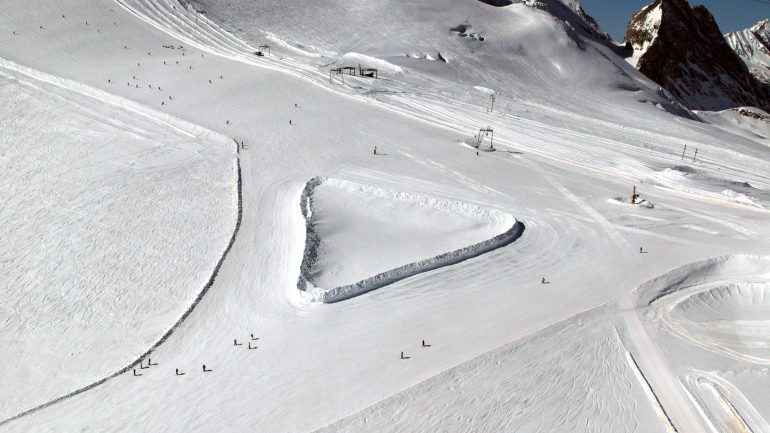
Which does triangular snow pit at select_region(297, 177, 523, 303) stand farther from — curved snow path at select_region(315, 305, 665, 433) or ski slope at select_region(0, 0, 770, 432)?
curved snow path at select_region(315, 305, 665, 433)

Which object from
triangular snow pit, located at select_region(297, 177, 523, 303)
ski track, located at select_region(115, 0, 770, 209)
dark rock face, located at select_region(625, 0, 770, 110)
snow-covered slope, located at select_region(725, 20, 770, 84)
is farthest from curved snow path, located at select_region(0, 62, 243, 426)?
snow-covered slope, located at select_region(725, 20, 770, 84)

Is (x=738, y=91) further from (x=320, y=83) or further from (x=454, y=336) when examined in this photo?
(x=454, y=336)

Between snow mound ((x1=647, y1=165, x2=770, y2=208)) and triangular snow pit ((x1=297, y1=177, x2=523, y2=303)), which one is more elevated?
snow mound ((x1=647, y1=165, x2=770, y2=208))

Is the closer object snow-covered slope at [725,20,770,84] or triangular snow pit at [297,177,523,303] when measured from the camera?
triangular snow pit at [297,177,523,303]

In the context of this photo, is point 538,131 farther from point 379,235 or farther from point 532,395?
point 532,395

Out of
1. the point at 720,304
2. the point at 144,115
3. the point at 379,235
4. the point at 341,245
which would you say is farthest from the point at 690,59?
the point at 341,245

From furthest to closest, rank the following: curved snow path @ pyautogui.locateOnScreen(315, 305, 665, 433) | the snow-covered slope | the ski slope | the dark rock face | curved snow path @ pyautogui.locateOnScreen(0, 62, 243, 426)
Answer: the snow-covered slope
the dark rock face
curved snow path @ pyautogui.locateOnScreen(0, 62, 243, 426)
the ski slope
curved snow path @ pyautogui.locateOnScreen(315, 305, 665, 433)
